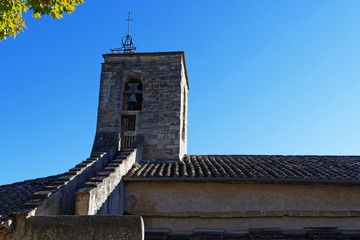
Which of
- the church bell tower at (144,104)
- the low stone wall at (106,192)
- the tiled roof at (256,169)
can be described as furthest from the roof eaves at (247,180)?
the church bell tower at (144,104)

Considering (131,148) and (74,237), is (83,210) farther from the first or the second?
(131,148)

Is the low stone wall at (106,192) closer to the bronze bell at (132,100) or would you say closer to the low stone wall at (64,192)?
the low stone wall at (64,192)

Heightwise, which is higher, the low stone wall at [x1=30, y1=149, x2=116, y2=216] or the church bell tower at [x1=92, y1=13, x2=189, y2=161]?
the church bell tower at [x1=92, y1=13, x2=189, y2=161]

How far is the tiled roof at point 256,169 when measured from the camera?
25.1 feet

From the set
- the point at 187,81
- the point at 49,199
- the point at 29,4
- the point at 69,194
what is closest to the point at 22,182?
the point at 69,194

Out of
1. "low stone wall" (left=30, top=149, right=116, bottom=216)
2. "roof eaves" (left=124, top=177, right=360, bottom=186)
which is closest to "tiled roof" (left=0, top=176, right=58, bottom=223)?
"low stone wall" (left=30, top=149, right=116, bottom=216)

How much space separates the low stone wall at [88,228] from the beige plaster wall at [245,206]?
3488 mm

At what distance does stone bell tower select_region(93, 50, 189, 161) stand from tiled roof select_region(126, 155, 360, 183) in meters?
0.82

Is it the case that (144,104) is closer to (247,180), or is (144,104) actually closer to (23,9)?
(247,180)

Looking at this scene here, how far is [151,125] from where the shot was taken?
1039 cm

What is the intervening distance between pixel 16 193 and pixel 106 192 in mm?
2225

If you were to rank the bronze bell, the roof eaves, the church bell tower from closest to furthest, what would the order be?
the roof eaves, the church bell tower, the bronze bell

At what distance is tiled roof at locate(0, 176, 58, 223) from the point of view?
621 centimetres

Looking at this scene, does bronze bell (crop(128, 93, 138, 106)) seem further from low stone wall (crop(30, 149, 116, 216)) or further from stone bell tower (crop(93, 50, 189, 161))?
low stone wall (crop(30, 149, 116, 216))
